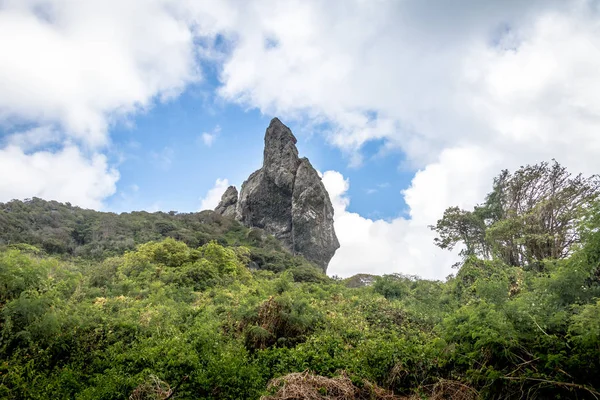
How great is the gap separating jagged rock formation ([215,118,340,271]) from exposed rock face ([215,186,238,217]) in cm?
360

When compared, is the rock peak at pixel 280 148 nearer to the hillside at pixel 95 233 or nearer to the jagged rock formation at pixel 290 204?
the jagged rock formation at pixel 290 204

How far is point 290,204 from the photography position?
5784cm

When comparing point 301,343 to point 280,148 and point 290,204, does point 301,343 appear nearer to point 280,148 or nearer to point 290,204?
point 290,204

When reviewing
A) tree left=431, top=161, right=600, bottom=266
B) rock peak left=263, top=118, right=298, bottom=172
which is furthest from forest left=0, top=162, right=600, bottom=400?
rock peak left=263, top=118, right=298, bottom=172

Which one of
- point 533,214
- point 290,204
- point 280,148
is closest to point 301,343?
point 533,214

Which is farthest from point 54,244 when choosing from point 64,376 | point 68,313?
point 64,376

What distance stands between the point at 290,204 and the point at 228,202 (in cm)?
1575

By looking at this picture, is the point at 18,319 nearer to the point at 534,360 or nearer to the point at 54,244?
the point at 534,360

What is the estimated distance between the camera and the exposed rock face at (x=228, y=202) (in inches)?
2611

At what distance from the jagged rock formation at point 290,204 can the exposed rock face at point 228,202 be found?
3.60 m

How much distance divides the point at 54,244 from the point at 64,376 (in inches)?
1128

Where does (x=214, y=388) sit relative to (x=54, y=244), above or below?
below

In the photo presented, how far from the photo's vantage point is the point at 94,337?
7.93m

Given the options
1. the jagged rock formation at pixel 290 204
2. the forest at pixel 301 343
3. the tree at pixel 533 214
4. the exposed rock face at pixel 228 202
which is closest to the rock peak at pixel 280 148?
the jagged rock formation at pixel 290 204
